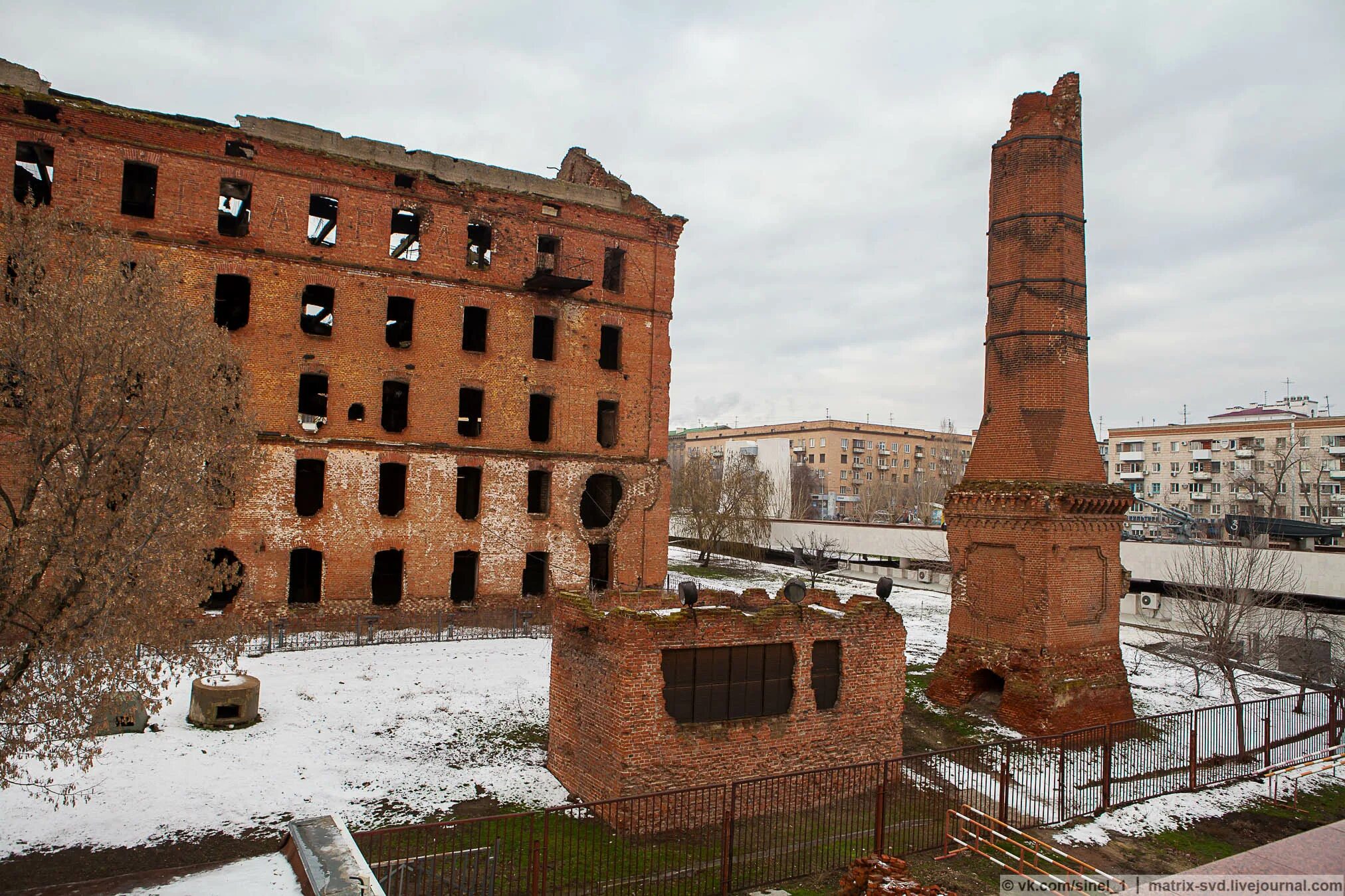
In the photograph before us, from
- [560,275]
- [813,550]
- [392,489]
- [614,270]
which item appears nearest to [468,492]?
[392,489]

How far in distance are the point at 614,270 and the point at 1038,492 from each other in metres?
17.0

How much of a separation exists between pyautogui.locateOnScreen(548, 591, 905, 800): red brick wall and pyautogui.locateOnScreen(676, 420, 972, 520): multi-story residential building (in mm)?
65266

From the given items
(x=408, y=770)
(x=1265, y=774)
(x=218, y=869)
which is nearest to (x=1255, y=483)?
(x=1265, y=774)

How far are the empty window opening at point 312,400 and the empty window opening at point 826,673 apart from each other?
1631cm

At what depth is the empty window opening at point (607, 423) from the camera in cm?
2695

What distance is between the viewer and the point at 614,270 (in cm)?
2797

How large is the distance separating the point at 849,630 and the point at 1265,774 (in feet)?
27.6

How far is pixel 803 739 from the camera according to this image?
1237cm

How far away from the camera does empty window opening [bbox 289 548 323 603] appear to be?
22938 mm

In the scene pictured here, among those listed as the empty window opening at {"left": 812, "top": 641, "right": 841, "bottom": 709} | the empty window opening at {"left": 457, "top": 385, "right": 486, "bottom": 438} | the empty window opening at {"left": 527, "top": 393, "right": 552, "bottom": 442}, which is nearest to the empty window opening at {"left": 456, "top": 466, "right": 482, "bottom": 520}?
the empty window opening at {"left": 457, "top": 385, "right": 486, "bottom": 438}

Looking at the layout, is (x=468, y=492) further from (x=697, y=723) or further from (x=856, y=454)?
(x=856, y=454)

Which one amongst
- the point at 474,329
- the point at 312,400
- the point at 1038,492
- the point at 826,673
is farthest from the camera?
the point at 474,329

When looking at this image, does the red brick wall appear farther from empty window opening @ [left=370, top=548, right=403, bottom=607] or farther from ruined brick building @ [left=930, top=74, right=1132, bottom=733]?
empty window opening @ [left=370, top=548, right=403, bottom=607]

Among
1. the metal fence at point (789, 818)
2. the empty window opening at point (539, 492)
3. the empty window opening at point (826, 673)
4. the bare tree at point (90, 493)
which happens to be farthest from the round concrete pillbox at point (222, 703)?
the empty window opening at point (539, 492)
